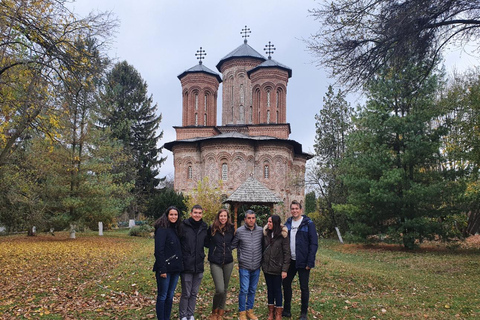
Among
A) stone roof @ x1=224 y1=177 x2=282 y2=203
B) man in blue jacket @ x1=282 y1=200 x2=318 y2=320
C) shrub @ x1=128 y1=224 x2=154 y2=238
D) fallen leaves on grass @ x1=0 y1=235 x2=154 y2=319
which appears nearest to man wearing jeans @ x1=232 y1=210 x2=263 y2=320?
man in blue jacket @ x1=282 y1=200 x2=318 y2=320

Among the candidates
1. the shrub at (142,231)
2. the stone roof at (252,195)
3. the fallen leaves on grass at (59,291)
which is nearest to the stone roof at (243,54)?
the shrub at (142,231)

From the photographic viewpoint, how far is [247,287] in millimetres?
5129

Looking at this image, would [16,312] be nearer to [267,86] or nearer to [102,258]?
[102,258]

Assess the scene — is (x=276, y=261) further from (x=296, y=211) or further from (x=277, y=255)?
(x=296, y=211)

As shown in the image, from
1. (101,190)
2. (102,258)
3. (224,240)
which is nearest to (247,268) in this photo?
Answer: (224,240)

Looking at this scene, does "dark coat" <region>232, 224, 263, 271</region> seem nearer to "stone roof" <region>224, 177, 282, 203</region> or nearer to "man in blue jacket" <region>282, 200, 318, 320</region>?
"man in blue jacket" <region>282, 200, 318, 320</region>

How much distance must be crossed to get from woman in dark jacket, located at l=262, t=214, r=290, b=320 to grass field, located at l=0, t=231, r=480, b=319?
47 centimetres

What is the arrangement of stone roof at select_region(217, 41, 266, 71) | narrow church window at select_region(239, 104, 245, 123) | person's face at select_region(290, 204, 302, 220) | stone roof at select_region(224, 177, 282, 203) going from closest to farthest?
person's face at select_region(290, 204, 302, 220), stone roof at select_region(224, 177, 282, 203), narrow church window at select_region(239, 104, 245, 123), stone roof at select_region(217, 41, 266, 71)

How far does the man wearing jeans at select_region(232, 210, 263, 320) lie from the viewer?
512 centimetres

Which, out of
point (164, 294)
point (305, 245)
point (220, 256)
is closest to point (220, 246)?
point (220, 256)

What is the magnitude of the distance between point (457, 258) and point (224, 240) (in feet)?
38.6

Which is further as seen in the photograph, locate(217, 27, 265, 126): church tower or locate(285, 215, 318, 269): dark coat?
locate(217, 27, 265, 126): church tower

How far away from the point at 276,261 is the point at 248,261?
395mm

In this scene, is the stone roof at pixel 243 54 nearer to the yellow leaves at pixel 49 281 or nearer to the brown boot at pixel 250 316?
the yellow leaves at pixel 49 281
